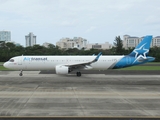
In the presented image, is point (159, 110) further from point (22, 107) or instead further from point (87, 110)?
point (22, 107)

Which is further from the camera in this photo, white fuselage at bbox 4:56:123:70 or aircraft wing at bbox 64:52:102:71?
white fuselage at bbox 4:56:123:70

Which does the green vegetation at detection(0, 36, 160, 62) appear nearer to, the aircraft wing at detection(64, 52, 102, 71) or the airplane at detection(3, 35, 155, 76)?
the airplane at detection(3, 35, 155, 76)

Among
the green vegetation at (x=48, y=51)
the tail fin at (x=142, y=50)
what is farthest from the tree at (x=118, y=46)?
the tail fin at (x=142, y=50)

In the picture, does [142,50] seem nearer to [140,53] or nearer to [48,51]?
[140,53]

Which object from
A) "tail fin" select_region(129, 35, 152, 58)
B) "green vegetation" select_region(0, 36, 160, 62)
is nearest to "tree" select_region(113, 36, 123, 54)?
"green vegetation" select_region(0, 36, 160, 62)

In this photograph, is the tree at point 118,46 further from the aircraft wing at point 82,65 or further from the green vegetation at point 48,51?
the aircraft wing at point 82,65

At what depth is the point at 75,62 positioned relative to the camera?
1229 inches

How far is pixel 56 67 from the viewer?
94.7ft

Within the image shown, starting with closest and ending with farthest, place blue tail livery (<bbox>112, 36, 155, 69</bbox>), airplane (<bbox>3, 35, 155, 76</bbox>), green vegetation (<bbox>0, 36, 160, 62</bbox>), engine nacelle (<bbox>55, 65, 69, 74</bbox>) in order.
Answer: engine nacelle (<bbox>55, 65, 69, 74</bbox>) → airplane (<bbox>3, 35, 155, 76</bbox>) → blue tail livery (<bbox>112, 36, 155, 69</bbox>) → green vegetation (<bbox>0, 36, 160, 62</bbox>)

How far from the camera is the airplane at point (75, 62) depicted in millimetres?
30234

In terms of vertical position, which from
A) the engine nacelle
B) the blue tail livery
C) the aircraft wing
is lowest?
the engine nacelle

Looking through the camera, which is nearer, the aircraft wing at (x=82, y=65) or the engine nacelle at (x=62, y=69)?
the engine nacelle at (x=62, y=69)

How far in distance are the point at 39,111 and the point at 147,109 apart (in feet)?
17.4

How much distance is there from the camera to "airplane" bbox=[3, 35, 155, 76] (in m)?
30.2
